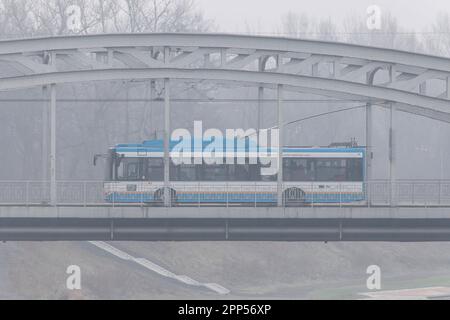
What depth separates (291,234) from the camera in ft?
115

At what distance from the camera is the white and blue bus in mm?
42594

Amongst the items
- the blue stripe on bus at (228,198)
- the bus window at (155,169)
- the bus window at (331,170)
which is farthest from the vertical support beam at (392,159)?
the bus window at (155,169)

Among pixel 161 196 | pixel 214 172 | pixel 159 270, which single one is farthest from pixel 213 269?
pixel 161 196

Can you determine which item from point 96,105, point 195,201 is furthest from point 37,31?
point 195,201

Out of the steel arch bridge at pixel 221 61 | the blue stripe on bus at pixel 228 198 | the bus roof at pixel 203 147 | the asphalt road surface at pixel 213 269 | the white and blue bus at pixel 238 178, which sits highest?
the steel arch bridge at pixel 221 61

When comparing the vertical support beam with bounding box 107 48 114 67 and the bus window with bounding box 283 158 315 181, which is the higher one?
the vertical support beam with bounding box 107 48 114 67

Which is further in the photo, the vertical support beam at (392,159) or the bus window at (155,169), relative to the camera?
the bus window at (155,169)

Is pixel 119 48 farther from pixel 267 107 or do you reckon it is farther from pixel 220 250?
pixel 267 107

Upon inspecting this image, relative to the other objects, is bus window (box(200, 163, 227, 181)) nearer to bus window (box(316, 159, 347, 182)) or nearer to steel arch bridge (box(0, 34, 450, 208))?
bus window (box(316, 159, 347, 182))

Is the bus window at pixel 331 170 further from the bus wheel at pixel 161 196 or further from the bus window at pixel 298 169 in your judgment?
the bus wheel at pixel 161 196

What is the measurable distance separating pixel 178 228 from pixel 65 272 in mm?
20875

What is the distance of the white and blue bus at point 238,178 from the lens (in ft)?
140

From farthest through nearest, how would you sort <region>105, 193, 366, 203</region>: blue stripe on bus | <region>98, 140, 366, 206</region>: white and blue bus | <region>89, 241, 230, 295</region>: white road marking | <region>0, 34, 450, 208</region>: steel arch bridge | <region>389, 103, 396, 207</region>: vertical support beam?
<region>89, 241, 230, 295</region>: white road marking → <region>98, 140, 366, 206</region>: white and blue bus → <region>105, 193, 366, 203</region>: blue stripe on bus → <region>389, 103, 396, 207</region>: vertical support beam → <region>0, 34, 450, 208</region>: steel arch bridge

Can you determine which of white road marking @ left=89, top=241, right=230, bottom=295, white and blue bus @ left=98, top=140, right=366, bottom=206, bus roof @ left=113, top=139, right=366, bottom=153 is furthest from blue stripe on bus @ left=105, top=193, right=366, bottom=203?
white road marking @ left=89, top=241, right=230, bottom=295
